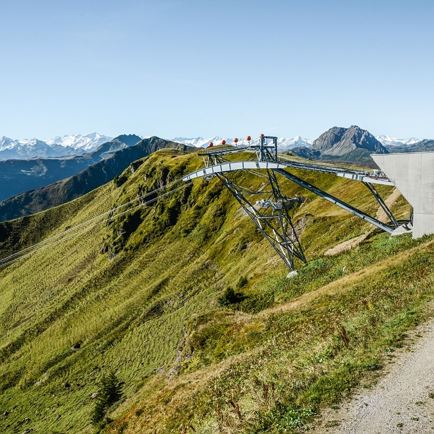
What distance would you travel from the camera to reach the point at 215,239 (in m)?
144

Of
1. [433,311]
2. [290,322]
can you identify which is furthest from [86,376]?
[433,311]

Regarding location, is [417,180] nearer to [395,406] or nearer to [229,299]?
[229,299]

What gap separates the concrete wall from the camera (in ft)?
128

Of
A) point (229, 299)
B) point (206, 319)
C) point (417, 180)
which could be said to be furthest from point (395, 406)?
point (229, 299)

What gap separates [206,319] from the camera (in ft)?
161

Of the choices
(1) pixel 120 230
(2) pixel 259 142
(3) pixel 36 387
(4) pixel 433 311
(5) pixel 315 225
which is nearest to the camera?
(4) pixel 433 311

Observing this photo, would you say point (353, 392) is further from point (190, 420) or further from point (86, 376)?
point (86, 376)

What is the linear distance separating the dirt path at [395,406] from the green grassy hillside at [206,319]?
84cm

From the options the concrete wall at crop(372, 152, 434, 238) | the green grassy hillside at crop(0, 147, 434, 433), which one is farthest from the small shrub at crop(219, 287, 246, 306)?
the concrete wall at crop(372, 152, 434, 238)

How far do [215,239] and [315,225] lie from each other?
2158 inches

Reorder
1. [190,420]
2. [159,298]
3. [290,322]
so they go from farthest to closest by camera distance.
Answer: [159,298], [290,322], [190,420]

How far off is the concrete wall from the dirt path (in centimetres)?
2339

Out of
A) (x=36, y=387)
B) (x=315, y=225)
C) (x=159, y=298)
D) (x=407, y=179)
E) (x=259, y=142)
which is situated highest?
(x=259, y=142)

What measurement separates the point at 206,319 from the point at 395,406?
34.0m
